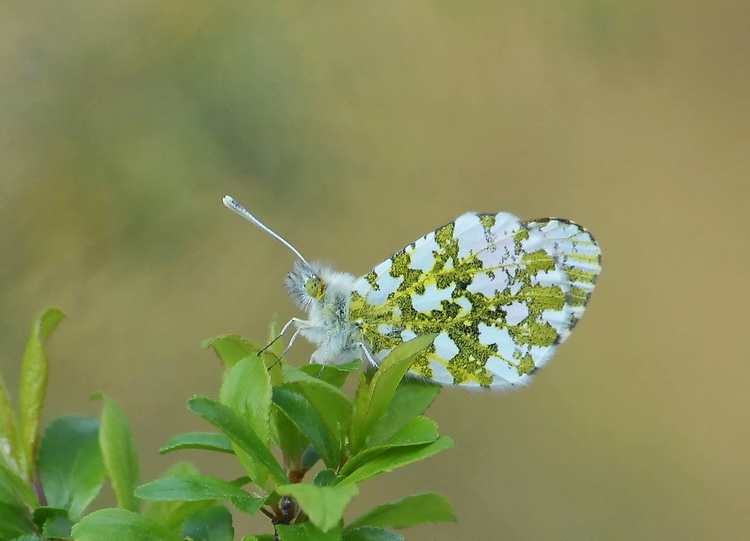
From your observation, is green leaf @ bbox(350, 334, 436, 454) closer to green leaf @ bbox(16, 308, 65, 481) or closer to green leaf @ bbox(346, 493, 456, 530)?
green leaf @ bbox(346, 493, 456, 530)

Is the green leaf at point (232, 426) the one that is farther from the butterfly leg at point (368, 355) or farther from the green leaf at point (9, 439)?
the butterfly leg at point (368, 355)

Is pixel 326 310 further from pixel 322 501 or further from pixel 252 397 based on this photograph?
pixel 322 501

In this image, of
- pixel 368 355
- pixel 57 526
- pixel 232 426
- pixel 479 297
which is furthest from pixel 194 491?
pixel 479 297

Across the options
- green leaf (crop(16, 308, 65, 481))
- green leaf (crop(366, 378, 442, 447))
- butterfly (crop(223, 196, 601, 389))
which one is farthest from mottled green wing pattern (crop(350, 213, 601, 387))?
green leaf (crop(16, 308, 65, 481))

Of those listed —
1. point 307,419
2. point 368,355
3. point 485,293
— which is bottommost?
point 307,419

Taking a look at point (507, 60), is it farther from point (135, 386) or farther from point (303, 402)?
point (303, 402)
